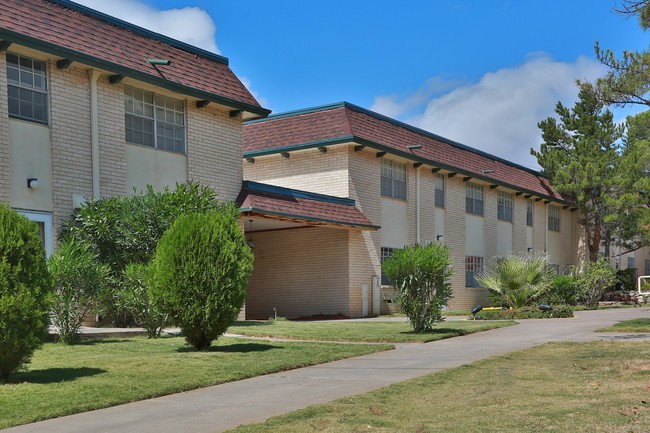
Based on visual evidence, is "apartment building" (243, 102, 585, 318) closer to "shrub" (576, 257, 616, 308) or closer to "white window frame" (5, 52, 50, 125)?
"shrub" (576, 257, 616, 308)

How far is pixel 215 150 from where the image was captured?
21250 millimetres

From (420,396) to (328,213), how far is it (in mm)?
16006

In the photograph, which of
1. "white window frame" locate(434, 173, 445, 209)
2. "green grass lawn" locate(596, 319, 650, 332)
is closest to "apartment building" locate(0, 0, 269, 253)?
"green grass lawn" locate(596, 319, 650, 332)

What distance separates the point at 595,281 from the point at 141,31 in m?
19.8

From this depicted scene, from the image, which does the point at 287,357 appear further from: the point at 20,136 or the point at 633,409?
the point at 20,136

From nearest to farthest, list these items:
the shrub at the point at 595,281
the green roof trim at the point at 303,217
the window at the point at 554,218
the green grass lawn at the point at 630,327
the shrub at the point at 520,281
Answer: the green grass lawn at the point at 630,327 → the green roof trim at the point at 303,217 → the shrub at the point at 520,281 → the shrub at the point at 595,281 → the window at the point at 554,218

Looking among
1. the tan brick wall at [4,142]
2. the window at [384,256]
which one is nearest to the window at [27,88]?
the tan brick wall at [4,142]

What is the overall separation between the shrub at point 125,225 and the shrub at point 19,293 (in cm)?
655

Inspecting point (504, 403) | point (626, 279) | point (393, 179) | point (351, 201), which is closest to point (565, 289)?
point (393, 179)

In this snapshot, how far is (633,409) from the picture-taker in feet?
21.8

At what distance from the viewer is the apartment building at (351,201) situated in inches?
1022

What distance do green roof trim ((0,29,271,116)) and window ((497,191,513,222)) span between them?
18.1 m

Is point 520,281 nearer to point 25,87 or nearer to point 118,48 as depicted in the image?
point 118,48

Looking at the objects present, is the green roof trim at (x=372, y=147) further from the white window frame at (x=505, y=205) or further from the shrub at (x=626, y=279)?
the shrub at (x=626, y=279)
